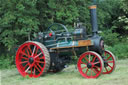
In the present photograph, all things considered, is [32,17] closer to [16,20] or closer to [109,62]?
[16,20]

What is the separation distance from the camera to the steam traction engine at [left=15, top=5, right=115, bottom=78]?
6191mm

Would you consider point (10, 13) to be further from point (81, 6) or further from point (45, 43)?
point (81, 6)

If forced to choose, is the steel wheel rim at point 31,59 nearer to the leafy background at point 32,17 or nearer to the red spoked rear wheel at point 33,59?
the red spoked rear wheel at point 33,59

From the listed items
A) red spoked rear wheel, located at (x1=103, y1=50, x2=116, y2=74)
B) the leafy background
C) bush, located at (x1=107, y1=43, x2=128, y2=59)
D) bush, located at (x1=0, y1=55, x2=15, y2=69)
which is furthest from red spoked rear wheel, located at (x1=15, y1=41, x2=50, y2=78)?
bush, located at (x1=107, y1=43, x2=128, y2=59)

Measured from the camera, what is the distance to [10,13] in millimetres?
10242

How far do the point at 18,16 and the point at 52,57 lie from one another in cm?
426

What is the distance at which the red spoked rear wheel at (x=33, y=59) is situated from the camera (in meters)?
6.49

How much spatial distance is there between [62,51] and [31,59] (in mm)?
1059

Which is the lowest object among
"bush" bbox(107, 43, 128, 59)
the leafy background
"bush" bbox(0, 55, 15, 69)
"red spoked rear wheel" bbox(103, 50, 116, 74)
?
"bush" bbox(107, 43, 128, 59)

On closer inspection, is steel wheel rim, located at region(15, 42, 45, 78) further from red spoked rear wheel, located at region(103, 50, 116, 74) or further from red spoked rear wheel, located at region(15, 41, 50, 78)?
red spoked rear wheel, located at region(103, 50, 116, 74)

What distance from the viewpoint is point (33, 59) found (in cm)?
671

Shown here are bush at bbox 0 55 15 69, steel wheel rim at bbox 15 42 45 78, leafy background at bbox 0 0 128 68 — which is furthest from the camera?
bush at bbox 0 55 15 69

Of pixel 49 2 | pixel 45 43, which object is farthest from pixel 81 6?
pixel 45 43

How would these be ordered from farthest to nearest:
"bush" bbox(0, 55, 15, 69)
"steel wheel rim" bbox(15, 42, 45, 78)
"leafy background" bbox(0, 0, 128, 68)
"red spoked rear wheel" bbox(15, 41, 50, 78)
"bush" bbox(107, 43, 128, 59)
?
1. "bush" bbox(107, 43, 128, 59)
2. "bush" bbox(0, 55, 15, 69)
3. "leafy background" bbox(0, 0, 128, 68)
4. "steel wheel rim" bbox(15, 42, 45, 78)
5. "red spoked rear wheel" bbox(15, 41, 50, 78)
